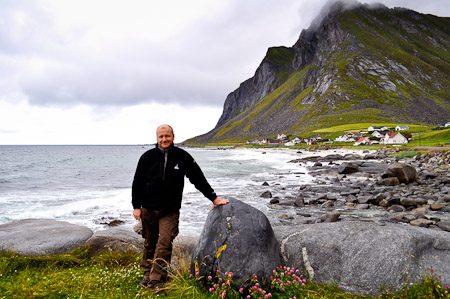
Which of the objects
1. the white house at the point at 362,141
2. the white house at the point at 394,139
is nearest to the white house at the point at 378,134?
the white house at the point at 362,141

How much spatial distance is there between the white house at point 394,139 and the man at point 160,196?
339 ft

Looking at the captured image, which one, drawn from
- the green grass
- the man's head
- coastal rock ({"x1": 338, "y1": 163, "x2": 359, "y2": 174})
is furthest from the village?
the man's head

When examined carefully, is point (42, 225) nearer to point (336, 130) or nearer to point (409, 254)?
point (409, 254)

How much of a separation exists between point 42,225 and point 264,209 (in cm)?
1295

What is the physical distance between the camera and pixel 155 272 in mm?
5004

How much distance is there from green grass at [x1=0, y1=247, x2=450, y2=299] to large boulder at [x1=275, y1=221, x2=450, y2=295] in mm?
247

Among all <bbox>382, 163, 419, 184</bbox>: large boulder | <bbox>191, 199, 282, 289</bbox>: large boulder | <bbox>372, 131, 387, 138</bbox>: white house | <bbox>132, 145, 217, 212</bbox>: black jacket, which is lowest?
<bbox>382, 163, 419, 184</bbox>: large boulder

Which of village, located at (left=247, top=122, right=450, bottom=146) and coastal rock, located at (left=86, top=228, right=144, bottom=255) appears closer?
coastal rock, located at (left=86, top=228, right=144, bottom=255)

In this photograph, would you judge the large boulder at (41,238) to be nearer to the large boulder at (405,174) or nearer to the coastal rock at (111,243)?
the coastal rock at (111,243)

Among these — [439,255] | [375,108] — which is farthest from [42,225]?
[375,108]

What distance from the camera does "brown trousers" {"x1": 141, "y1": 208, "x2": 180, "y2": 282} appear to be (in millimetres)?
5016

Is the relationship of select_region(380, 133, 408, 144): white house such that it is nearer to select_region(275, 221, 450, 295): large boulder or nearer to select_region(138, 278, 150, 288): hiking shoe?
select_region(275, 221, 450, 295): large boulder

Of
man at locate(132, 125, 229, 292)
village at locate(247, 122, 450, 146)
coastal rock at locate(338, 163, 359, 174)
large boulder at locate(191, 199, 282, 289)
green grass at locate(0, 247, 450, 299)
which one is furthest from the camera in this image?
village at locate(247, 122, 450, 146)

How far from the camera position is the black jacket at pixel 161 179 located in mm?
5156
